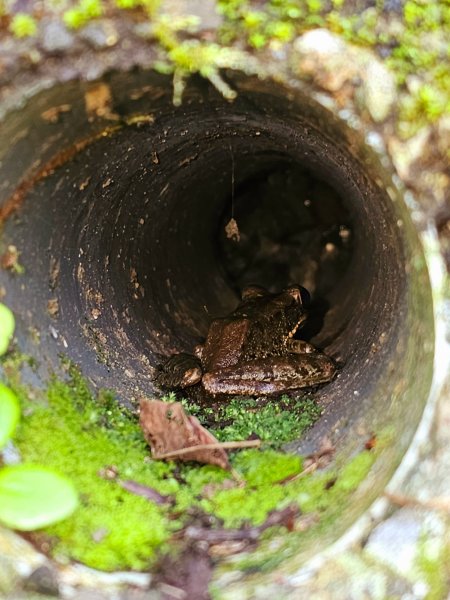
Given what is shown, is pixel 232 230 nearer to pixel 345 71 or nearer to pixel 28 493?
pixel 345 71

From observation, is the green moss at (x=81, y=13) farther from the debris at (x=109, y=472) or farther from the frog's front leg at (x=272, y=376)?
the frog's front leg at (x=272, y=376)

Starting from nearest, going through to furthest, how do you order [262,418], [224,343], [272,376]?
[262,418] → [272,376] → [224,343]

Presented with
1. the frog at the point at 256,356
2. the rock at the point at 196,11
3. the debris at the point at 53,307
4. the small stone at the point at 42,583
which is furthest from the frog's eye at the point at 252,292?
the small stone at the point at 42,583

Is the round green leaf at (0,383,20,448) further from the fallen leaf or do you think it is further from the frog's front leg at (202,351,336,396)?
the fallen leaf

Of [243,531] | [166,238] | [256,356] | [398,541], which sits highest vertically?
[166,238]

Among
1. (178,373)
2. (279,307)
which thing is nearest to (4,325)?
(178,373)

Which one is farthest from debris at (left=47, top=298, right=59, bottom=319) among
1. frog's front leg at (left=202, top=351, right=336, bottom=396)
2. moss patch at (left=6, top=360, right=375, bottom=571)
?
frog's front leg at (left=202, top=351, right=336, bottom=396)

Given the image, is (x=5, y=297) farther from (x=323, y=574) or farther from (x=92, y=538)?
(x=323, y=574)

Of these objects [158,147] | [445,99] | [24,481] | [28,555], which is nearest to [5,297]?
[24,481]
